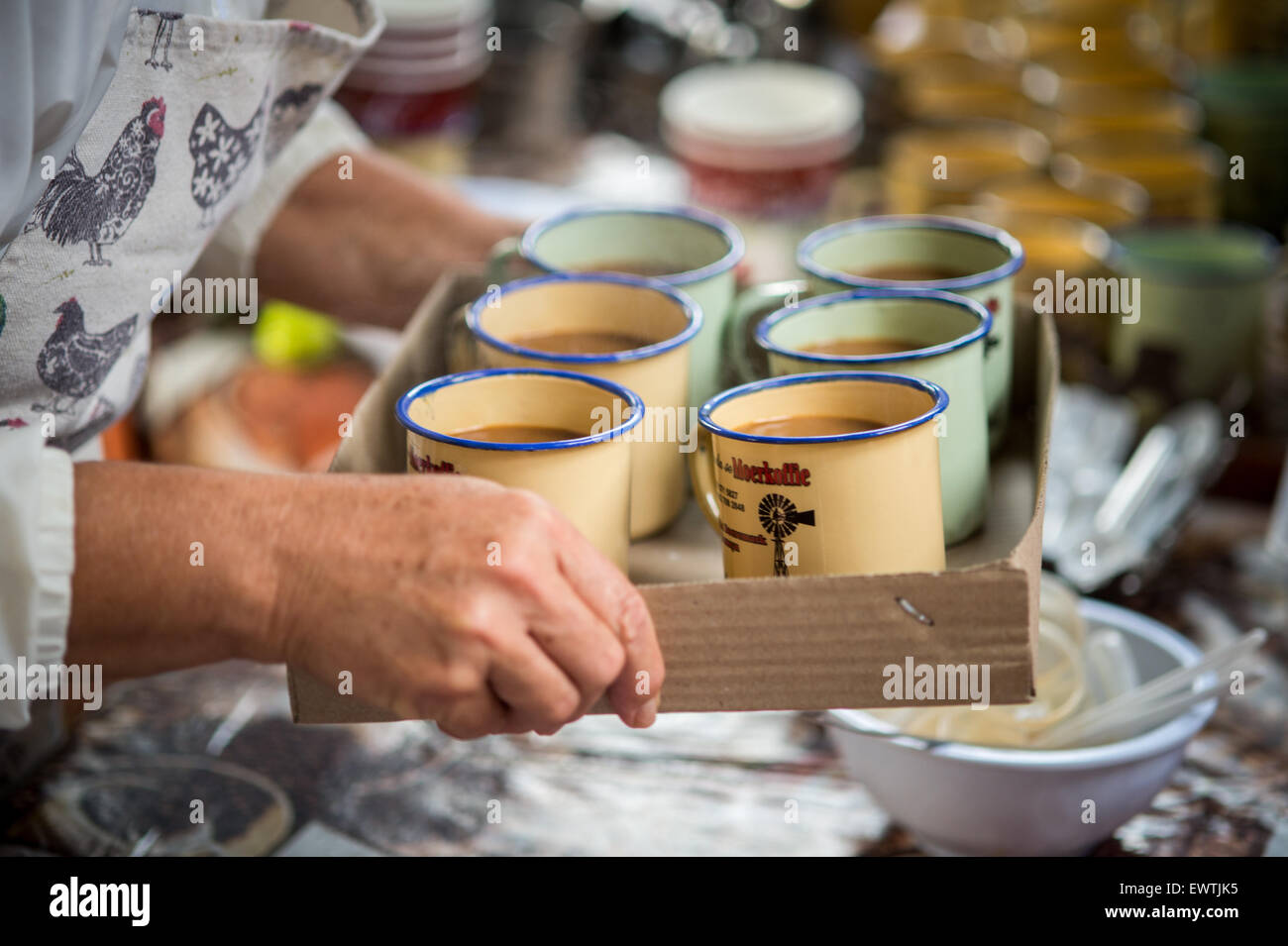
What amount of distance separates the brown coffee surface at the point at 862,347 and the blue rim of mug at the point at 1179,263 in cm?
72

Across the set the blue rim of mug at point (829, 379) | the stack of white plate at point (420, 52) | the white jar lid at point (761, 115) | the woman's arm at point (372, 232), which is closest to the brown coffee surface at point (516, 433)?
the blue rim of mug at point (829, 379)

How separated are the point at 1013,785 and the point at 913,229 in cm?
48

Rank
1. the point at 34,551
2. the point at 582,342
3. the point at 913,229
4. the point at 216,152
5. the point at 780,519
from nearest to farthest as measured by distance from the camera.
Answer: the point at 34,551, the point at 780,519, the point at 216,152, the point at 582,342, the point at 913,229

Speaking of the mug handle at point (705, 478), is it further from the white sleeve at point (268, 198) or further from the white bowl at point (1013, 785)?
the white sleeve at point (268, 198)

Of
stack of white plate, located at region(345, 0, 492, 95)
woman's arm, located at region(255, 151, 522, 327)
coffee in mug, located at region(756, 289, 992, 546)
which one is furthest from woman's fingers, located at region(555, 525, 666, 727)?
stack of white plate, located at region(345, 0, 492, 95)

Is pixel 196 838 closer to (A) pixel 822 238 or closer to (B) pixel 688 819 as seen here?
(B) pixel 688 819

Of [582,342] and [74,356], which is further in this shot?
[582,342]

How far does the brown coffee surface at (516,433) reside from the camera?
92 centimetres

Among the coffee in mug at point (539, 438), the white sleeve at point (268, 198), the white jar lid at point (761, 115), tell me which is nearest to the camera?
the coffee in mug at point (539, 438)

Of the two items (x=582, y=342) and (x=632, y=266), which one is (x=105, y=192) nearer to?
(x=582, y=342)

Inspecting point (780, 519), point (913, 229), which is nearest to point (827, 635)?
point (780, 519)

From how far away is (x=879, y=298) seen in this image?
3.38 feet

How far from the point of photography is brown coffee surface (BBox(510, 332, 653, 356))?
106 cm

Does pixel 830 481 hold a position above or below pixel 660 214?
below
